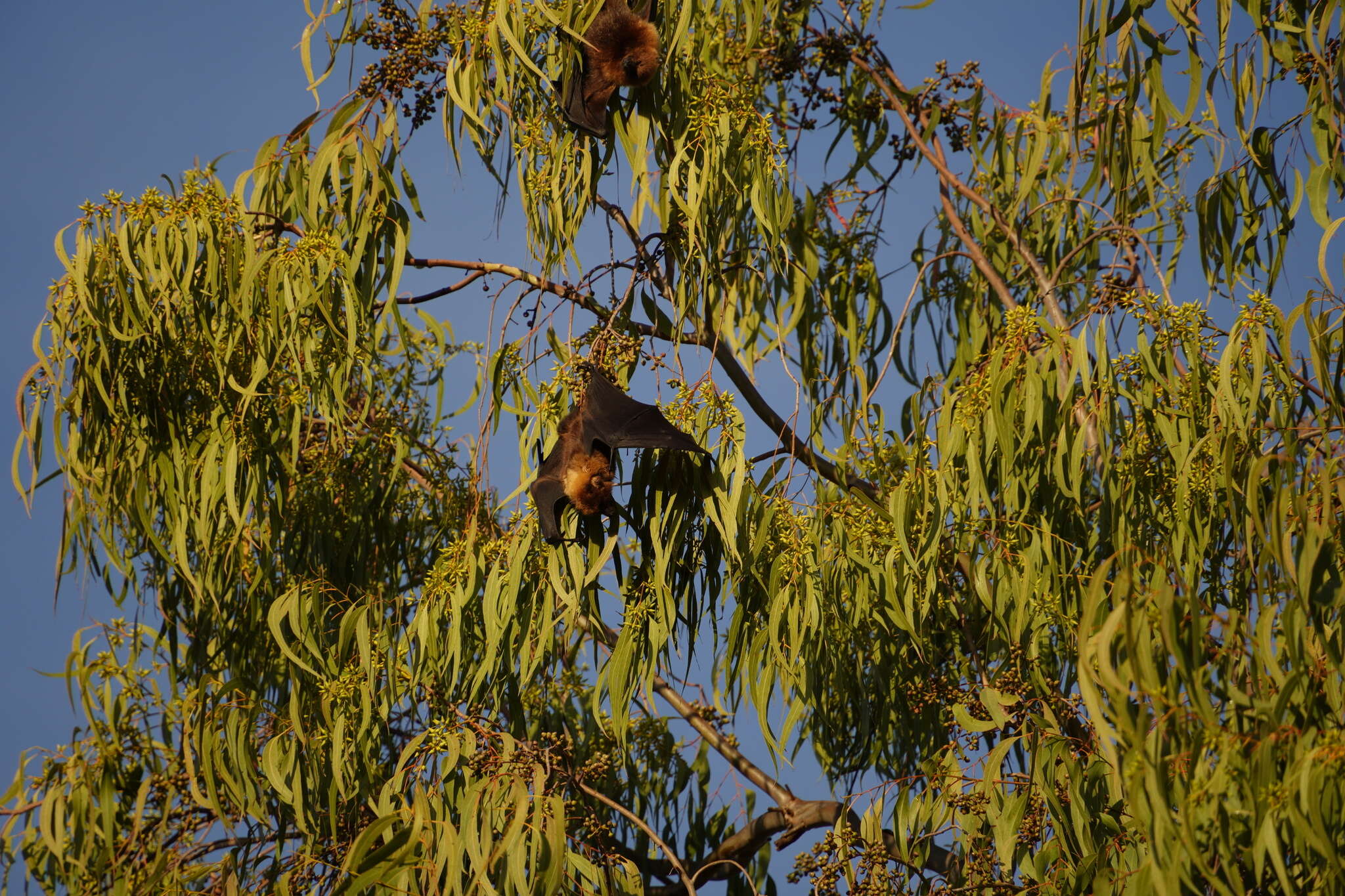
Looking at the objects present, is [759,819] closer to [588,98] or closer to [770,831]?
[770,831]

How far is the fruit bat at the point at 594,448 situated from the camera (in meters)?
2.23

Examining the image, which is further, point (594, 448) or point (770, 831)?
point (770, 831)

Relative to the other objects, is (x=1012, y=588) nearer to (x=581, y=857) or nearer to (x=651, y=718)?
(x=581, y=857)

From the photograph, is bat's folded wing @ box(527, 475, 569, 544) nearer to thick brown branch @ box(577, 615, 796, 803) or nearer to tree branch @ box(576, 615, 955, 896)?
tree branch @ box(576, 615, 955, 896)

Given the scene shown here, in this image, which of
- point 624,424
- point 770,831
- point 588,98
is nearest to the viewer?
point 624,424

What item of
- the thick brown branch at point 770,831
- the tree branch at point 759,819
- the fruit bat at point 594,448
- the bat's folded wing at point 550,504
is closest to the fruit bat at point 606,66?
the fruit bat at point 594,448

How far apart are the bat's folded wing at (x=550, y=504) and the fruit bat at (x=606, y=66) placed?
690 mm

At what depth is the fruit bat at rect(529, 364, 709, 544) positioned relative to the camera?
2.23 m

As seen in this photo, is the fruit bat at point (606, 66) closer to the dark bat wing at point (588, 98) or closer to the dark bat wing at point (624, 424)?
the dark bat wing at point (588, 98)

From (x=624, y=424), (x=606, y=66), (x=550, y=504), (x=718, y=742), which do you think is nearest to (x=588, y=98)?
(x=606, y=66)

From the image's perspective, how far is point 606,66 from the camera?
252cm

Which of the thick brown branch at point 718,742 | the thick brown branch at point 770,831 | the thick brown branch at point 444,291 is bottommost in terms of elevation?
the thick brown branch at point 770,831

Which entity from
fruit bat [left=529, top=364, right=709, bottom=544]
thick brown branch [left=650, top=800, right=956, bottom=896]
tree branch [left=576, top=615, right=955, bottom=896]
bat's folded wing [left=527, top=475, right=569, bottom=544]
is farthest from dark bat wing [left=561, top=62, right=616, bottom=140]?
thick brown branch [left=650, top=800, right=956, bottom=896]

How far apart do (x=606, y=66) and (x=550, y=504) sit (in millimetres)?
863
